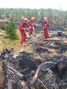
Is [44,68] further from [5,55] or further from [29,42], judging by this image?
[29,42]

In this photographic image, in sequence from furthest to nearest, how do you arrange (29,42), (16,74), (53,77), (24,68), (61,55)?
(29,42) < (61,55) < (24,68) < (53,77) < (16,74)

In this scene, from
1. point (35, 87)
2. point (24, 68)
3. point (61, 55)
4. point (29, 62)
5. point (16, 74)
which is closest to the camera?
point (35, 87)

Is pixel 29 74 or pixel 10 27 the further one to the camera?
pixel 10 27

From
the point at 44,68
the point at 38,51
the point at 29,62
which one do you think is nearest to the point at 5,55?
the point at 29,62

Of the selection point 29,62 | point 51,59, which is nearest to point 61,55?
point 51,59

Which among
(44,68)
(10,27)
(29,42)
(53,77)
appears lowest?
(53,77)

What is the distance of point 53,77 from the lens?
4898 millimetres

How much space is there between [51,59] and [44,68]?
0.95 meters

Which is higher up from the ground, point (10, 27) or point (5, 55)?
point (10, 27)

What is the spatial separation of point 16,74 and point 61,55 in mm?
3016

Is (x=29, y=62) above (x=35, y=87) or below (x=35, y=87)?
above

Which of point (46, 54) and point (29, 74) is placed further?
point (46, 54)

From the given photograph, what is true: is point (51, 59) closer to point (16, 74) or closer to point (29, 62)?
→ point (29, 62)

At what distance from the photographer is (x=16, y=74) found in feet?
14.8
